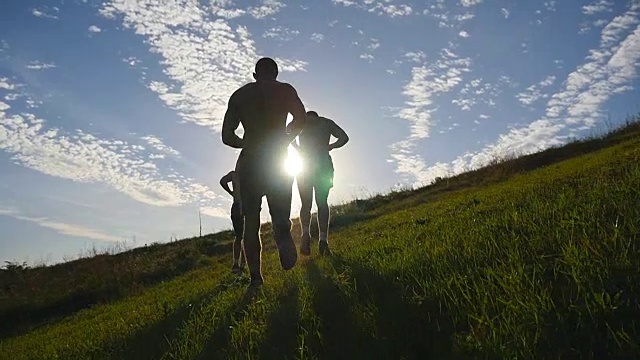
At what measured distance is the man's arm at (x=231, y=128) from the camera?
636cm

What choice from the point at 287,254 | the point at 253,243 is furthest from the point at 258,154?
the point at 287,254

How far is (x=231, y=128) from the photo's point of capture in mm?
6363

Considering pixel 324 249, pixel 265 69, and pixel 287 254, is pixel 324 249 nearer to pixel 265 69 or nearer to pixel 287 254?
pixel 287 254

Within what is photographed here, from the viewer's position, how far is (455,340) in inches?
117

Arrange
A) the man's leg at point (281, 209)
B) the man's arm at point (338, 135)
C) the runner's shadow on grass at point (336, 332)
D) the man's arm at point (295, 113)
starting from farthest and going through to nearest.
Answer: the man's arm at point (338, 135), the man's arm at point (295, 113), the man's leg at point (281, 209), the runner's shadow on grass at point (336, 332)

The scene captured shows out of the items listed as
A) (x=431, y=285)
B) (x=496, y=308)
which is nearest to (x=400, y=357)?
(x=496, y=308)

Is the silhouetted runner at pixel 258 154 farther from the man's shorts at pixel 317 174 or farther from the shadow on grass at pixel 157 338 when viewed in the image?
the man's shorts at pixel 317 174

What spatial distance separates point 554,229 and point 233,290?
4.40 meters

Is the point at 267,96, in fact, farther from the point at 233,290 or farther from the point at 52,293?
the point at 52,293

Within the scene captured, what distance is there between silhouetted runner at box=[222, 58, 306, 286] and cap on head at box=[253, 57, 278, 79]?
0.39 ft

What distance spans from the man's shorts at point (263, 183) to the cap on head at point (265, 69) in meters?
1.00

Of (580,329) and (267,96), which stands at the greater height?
(267,96)

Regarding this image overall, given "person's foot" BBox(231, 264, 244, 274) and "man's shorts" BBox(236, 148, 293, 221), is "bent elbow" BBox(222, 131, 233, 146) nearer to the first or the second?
"man's shorts" BBox(236, 148, 293, 221)

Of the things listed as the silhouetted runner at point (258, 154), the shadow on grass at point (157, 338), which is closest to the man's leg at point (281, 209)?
the silhouetted runner at point (258, 154)
